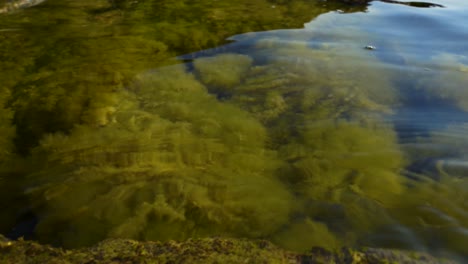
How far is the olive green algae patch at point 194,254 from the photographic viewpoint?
172cm

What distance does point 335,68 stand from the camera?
14.3 ft

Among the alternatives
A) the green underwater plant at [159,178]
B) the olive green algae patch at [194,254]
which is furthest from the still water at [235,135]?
the olive green algae patch at [194,254]

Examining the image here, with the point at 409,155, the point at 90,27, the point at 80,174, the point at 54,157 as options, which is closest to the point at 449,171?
the point at 409,155

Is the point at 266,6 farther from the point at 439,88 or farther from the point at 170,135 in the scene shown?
the point at 170,135

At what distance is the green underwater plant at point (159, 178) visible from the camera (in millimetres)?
2168

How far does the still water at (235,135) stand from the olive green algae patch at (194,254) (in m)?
0.14

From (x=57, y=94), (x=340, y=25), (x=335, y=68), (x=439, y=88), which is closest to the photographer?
(x=57, y=94)

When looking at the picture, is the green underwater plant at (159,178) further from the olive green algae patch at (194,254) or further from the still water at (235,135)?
the olive green algae patch at (194,254)

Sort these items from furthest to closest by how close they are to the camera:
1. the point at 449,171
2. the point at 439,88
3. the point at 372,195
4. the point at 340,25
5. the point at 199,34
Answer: the point at 340,25, the point at 199,34, the point at 439,88, the point at 449,171, the point at 372,195

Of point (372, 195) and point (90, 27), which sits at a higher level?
point (90, 27)

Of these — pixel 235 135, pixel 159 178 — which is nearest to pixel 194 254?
pixel 159 178

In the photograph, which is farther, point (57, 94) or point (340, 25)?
point (340, 25)

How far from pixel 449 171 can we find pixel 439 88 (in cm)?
161

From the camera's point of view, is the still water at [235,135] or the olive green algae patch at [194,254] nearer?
the olive green algae patch at [194,254]
